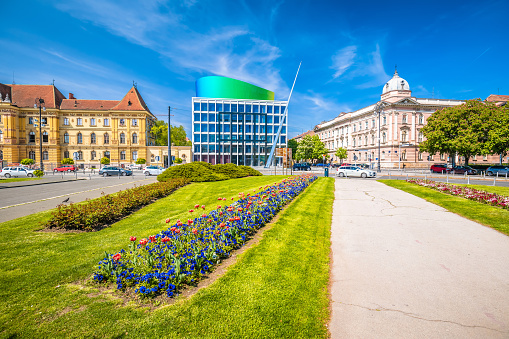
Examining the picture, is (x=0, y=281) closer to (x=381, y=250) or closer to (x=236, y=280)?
(x=236, y=280)

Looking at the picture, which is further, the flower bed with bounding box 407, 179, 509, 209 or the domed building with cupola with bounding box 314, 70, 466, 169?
the domed building with cupola with bounding box 314, 70, 466, 169

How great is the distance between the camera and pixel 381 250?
19.1ft

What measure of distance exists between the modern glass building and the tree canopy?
33.2m

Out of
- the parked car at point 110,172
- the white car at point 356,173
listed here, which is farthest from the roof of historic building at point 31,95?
the white car at point 356,173

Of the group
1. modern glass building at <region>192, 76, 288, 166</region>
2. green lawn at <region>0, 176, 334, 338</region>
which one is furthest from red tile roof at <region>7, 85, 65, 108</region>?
green lawn at <region>0, 176, 334, 338</region>

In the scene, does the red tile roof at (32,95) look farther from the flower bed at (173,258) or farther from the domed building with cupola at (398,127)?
the domed building with cupola at (398,127)

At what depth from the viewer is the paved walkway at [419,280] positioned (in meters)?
3.16

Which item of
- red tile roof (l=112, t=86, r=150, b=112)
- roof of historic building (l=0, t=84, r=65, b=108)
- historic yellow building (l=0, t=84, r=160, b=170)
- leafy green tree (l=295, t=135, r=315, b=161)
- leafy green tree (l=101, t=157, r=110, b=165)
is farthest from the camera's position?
leafy green tree (l=295, t=135, r=315, b=161)

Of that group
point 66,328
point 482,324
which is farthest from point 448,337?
point 66,328

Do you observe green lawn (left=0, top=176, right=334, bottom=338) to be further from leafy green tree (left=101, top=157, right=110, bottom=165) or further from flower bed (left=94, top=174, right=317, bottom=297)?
leafy green tree (left=101, top=157, right=110, bottom=165)

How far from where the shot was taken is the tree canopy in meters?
39.6

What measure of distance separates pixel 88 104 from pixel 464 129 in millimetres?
87859

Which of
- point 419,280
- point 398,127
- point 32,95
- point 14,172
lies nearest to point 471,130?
point 398,127

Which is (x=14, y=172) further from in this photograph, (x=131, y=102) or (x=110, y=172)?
(x=131, y=102)
